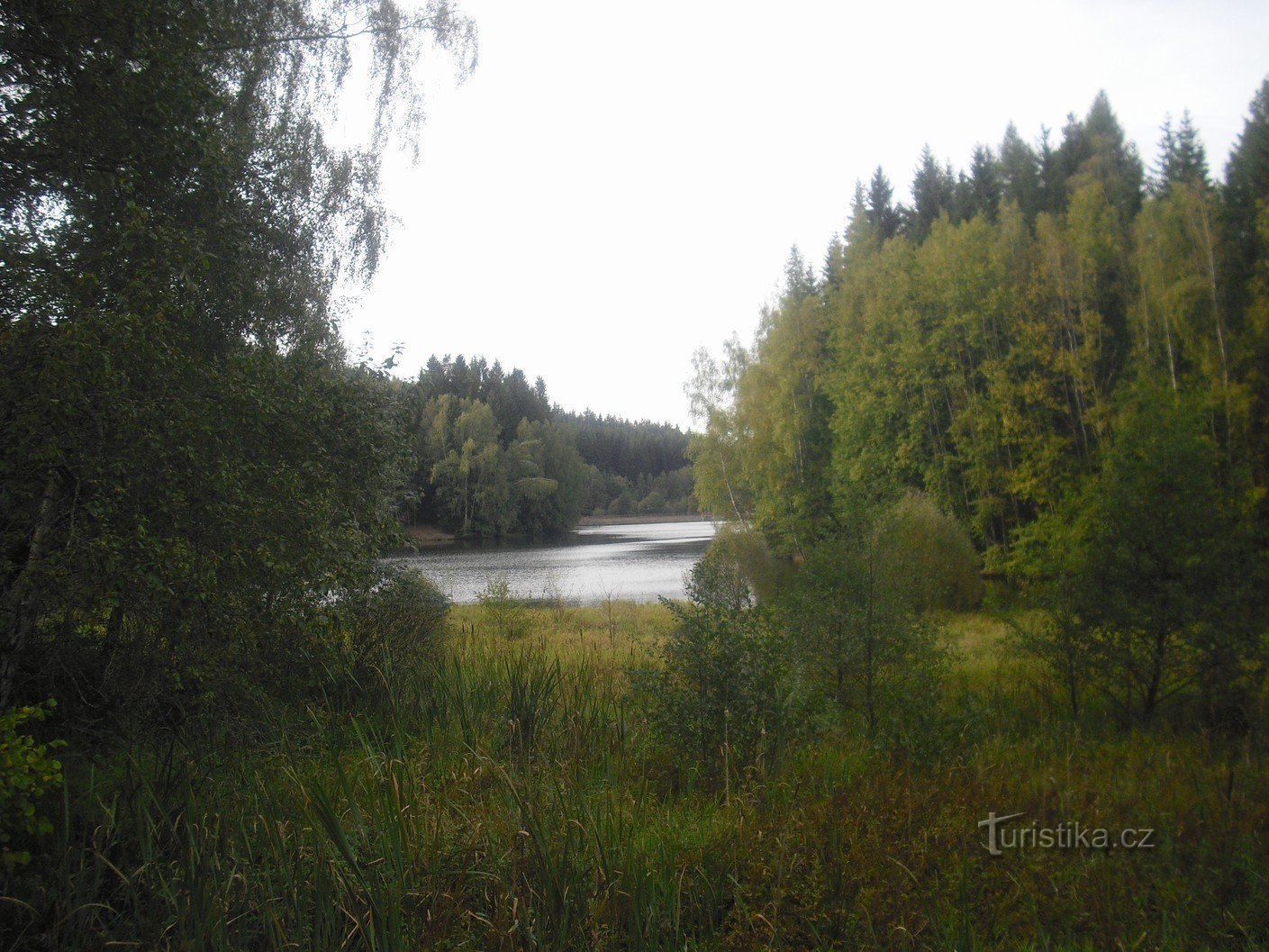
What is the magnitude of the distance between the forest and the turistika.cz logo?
5.83m

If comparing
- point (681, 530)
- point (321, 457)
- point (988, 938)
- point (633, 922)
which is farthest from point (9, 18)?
point (681, 530)

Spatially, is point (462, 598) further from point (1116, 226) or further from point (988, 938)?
point (1116, 226)

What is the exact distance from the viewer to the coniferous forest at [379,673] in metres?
3.38

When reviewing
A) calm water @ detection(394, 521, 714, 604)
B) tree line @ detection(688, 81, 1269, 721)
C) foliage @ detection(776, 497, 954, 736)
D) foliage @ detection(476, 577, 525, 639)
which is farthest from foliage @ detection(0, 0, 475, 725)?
calm water @ detection(394, 521, 714, 604)

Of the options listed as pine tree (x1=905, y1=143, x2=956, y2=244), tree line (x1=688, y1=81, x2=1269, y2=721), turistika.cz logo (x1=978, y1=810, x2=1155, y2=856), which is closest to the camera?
turistika.cz logo (x1=978, y1=810, x2=1155, y2=856)

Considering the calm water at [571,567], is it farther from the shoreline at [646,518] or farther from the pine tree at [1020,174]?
the shoreline at [646,518]

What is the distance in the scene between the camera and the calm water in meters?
23.6

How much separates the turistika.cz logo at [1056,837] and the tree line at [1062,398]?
369cm

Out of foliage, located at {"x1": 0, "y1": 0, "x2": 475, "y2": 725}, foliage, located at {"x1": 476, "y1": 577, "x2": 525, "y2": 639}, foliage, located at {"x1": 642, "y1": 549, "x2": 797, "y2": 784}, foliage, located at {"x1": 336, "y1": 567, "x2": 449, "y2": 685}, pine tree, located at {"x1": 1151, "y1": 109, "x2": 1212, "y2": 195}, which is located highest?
pine tree, located at {"x1": 1151, "y1": 109, "x2": 1212, "y2": 195}

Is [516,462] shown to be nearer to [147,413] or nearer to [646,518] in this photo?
[646,518]

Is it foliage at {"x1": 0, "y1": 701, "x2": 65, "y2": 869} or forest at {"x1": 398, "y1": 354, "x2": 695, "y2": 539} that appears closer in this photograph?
foliage at {"x1": 0, "y1": 701, "x2": 65, "y2": 869}

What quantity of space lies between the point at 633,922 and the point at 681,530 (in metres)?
67.6

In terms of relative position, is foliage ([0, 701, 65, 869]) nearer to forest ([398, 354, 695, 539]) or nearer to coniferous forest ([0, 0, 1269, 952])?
coniferous forest ([0, 0, 1269, 952])

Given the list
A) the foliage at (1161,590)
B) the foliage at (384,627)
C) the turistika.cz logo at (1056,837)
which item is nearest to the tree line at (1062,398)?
the foliage at (1161,590)
